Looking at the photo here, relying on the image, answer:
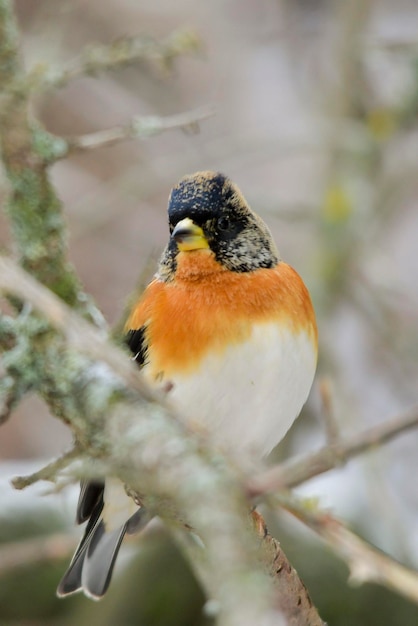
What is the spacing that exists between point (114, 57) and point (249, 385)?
721mm

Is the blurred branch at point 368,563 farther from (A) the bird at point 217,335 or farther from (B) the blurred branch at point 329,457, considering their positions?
(A) the bird at point 217,335

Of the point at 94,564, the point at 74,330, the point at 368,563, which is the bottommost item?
the point at 94,564

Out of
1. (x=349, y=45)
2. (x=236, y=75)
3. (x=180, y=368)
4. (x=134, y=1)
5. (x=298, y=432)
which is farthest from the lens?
(x=236, y=75)

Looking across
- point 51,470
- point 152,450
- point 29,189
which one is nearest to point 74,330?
point 152,450

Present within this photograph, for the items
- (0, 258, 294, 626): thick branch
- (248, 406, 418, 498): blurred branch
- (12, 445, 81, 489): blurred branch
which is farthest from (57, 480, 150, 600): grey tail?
(248, 406, 418, 498): blurred branch

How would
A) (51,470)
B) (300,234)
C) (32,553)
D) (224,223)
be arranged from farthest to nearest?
(300,234), (32,553), (224,223), (51,470)

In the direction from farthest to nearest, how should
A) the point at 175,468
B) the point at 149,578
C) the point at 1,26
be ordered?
the point at 149,578 < the point at 1,26 < the point at 175,468

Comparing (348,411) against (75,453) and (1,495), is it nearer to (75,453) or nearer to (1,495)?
(1,495)

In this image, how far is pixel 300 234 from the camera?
4336 millimetres

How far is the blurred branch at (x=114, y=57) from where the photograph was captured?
1.45 meters

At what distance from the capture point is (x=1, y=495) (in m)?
2.83

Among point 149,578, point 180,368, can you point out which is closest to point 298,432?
point 149,578

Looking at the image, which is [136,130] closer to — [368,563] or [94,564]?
[368,563]

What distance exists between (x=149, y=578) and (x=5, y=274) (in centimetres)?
196
